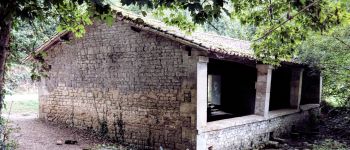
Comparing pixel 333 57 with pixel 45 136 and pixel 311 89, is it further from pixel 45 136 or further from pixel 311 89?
pixel 45 136

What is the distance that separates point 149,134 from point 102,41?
3319 millimetres

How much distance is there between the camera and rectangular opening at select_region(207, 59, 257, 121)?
480 inches

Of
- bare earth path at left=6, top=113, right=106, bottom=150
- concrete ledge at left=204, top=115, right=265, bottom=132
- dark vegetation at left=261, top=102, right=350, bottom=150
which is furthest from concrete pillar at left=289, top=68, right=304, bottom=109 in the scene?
bare earth path at left=6, top=113, right=106, bottom=150

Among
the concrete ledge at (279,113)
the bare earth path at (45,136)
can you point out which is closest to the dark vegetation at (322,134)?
the concrete ledge at (279,113)

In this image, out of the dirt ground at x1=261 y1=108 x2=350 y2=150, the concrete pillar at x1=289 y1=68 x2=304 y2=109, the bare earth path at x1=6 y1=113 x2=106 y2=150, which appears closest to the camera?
the bare earth path at x1=6 y1=113 x2=106 y2=150

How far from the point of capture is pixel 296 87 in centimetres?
1319

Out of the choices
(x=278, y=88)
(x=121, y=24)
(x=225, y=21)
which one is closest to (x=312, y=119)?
(x=278, y=88)

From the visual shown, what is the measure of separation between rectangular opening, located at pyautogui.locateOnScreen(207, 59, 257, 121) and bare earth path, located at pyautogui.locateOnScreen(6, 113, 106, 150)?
4.53m

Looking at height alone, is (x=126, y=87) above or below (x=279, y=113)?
above

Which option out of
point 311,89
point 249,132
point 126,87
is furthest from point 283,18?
point 311,89

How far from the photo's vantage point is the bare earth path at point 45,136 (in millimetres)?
8836

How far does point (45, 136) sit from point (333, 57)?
34.3 ft

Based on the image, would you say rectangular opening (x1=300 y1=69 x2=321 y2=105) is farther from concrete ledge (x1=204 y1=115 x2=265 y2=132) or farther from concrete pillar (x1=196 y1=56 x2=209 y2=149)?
concrete pillar (x1=196 y1=56 x2=209 y2=149)

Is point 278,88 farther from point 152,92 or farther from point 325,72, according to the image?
point 152,92
